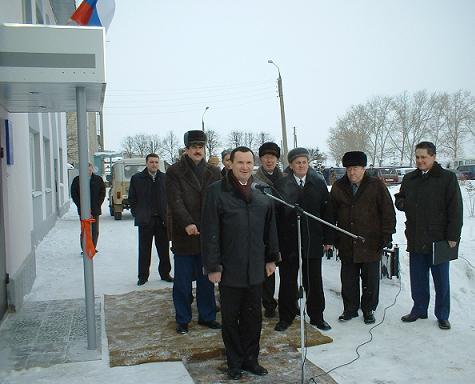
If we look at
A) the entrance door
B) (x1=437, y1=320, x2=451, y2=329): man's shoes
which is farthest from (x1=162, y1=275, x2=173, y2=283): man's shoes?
(x1=437, y1=320, x2=451, y2=329): man's shoes

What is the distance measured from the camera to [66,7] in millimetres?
16125

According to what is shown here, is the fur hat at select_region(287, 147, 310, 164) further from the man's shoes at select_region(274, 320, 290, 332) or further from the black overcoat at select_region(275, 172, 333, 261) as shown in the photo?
the man's shoes at select_region(274, 320, 290, 332)

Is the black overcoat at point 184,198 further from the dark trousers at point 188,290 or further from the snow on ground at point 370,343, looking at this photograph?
the snow on ground at point 370,343

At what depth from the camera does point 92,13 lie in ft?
15.9

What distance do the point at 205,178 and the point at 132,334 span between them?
1.70m

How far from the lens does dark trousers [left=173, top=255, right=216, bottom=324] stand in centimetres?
485

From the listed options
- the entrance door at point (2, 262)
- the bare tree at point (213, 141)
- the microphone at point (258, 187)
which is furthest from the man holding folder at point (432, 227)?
the bare tree at point (213, 141)

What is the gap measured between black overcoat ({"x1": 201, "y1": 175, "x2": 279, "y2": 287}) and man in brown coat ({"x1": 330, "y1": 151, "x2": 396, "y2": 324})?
1.58m

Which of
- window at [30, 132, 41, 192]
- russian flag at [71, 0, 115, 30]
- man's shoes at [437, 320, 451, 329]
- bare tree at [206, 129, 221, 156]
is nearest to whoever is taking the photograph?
russian flag at [71, 0, 115, 30]

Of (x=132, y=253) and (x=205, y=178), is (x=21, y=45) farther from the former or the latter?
(x=132, y=253)

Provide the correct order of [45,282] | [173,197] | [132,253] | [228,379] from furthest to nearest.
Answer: [132,253] → [45,282] → [173,197] → [228,379]

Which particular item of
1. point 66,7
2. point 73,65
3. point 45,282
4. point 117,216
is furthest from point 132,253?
point 66,7

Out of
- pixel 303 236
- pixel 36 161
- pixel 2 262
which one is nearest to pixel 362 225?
pixel 303 236

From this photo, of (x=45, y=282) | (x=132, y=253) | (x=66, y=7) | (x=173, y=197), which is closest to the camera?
(x=173, y=197)
